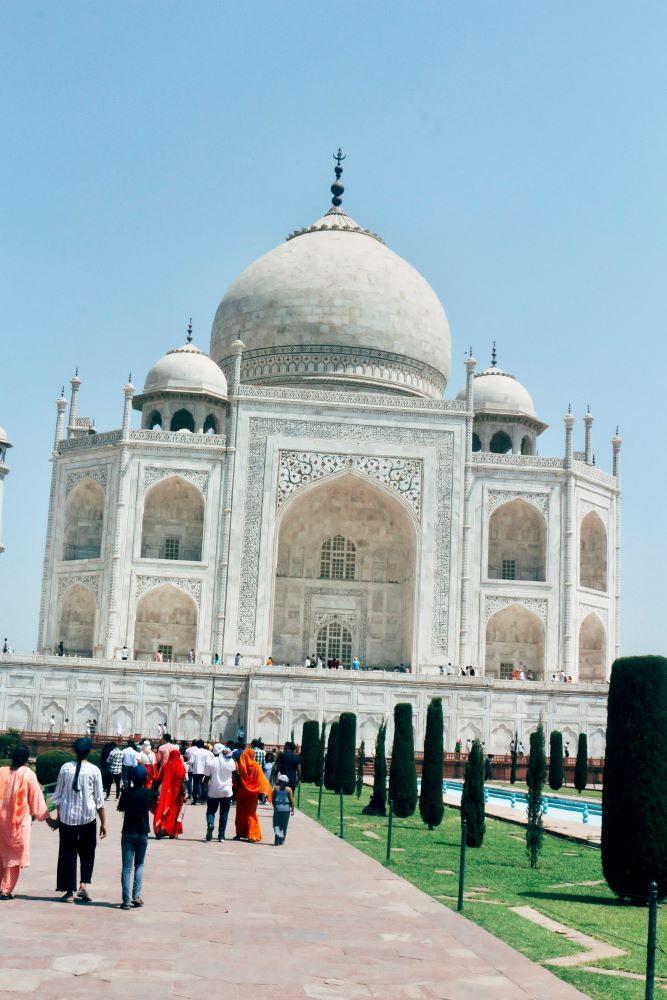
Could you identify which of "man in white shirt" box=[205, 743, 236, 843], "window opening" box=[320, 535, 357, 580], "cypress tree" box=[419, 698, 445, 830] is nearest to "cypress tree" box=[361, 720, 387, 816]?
"cypress tree" box=[419, 698, 445, 830]

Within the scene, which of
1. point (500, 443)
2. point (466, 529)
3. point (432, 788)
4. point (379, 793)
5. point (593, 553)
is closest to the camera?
point (432, 788)

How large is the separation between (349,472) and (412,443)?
68.8 inches

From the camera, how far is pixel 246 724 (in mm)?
25250

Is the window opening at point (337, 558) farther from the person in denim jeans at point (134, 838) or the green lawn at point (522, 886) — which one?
the person in denim jeans at point (134, 838)

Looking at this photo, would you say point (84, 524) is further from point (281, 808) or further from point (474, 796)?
point (474, 796)

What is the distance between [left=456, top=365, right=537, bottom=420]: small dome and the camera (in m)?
34.2

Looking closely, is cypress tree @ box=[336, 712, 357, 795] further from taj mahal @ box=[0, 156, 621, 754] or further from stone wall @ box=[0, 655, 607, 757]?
taj mahal @ box=[0, 156, 621, 754]

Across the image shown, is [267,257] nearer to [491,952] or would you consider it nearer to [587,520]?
[587,520]

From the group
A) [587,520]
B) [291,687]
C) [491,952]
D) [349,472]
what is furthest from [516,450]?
[491,952]

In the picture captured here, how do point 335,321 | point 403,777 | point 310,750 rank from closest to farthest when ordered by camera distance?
point 403,777 < point 310,750 < point 335,321

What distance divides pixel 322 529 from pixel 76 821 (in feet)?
81.7

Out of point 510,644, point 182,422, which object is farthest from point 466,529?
point 182,422

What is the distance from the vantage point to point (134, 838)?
292 inches

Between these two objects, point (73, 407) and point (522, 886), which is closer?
point (522, 886)
